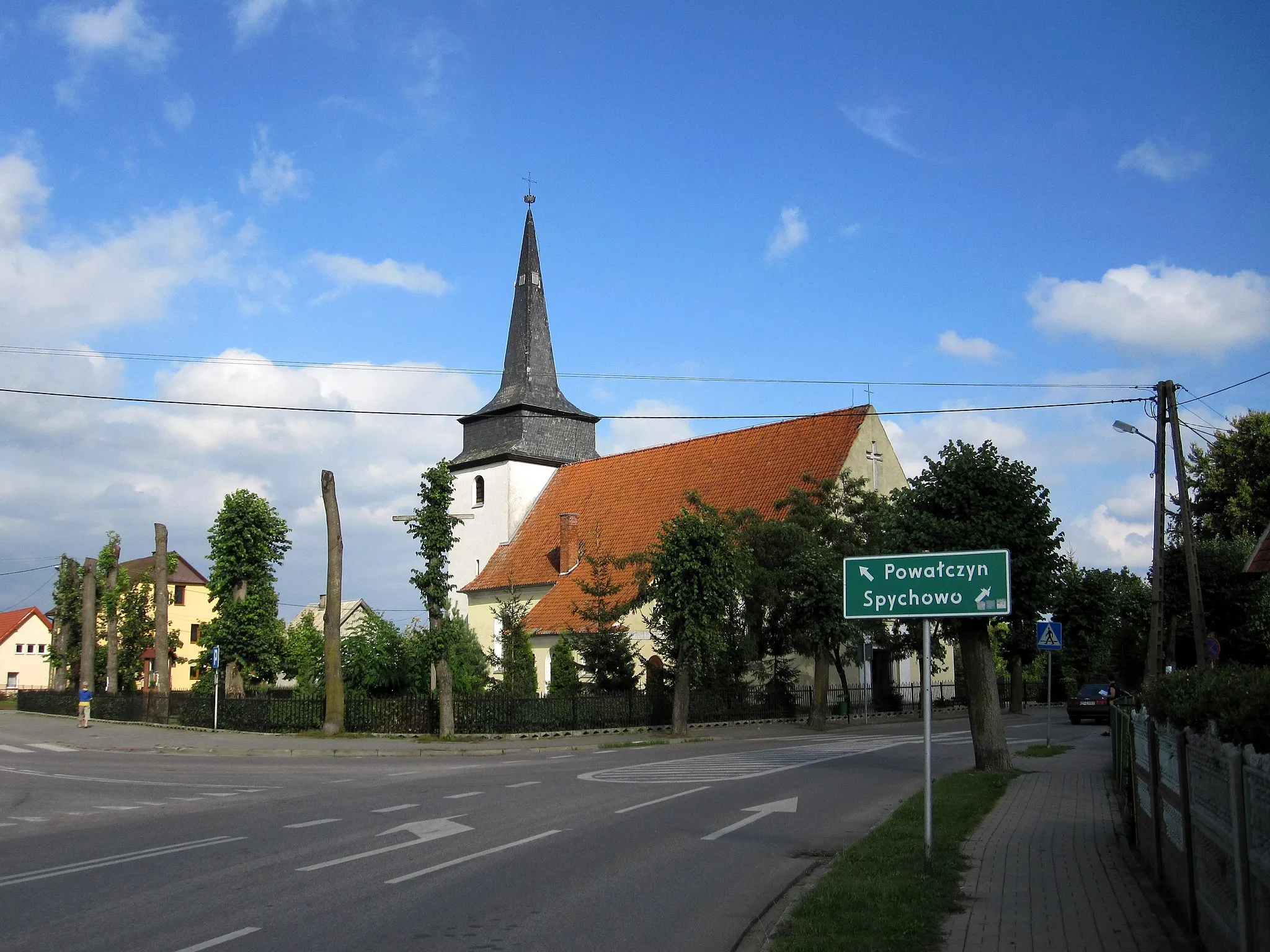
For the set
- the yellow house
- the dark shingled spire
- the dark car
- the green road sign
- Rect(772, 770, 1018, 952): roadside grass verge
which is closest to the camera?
Rect(772, 770, 1018, 952): roadside grass verge

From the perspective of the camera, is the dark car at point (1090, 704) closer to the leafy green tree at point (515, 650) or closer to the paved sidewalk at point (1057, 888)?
the leafy green tree at point (515, 650)

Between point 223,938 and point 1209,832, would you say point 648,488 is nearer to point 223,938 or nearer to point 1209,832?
point 223,938

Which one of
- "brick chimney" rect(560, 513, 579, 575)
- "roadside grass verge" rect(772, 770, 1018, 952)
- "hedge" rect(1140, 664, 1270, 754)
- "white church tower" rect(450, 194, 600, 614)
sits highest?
"white church tower" rect(450, 194, 600, 614)

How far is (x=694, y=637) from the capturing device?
2948 cm

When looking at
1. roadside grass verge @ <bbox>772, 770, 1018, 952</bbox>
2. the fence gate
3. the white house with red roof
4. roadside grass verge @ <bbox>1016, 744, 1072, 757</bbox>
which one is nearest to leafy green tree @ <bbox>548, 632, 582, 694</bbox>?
roadside grass verge @ <bbox>1016, 744, 1072, 757</bbox>

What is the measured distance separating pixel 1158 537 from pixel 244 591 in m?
30.5

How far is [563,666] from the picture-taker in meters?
41.4

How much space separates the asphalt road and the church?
24.8 metres

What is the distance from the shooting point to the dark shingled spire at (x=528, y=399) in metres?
55.7

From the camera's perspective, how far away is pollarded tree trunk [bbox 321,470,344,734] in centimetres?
2964

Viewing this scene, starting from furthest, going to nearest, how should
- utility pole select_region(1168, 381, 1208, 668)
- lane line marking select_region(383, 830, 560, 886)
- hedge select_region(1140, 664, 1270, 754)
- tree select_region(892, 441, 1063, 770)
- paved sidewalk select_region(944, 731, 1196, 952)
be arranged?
utility pole select_region(1168, 381, 1208, 668) → tree select_region(892, 441, 1063, 770) → lane line marking select_region(383, 830, 560, 886) → paved sidewalk select_region(944, 731, 1196, 952) → hedge select_region(1140, 664, 1270, 754)

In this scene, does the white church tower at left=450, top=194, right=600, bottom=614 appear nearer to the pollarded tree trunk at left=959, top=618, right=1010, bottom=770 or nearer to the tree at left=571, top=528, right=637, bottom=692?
the tree at left=571, top=528, right=637, bottom=692

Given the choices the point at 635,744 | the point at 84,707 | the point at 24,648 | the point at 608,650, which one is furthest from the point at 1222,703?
the point at 24,648

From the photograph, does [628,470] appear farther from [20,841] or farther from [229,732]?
[20,841]
